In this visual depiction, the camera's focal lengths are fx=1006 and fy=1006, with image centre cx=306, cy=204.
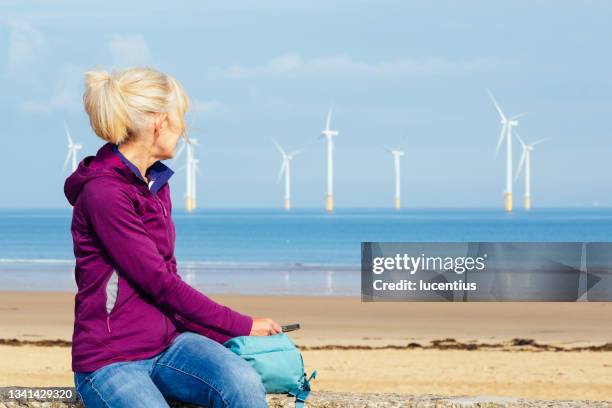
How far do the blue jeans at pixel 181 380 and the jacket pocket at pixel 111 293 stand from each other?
0.19 meters

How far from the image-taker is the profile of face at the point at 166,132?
3746mm

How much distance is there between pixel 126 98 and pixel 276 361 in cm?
120

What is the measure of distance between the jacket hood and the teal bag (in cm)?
80

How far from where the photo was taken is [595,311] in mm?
20328

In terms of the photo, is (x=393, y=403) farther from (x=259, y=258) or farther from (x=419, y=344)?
(x=259, y=258)

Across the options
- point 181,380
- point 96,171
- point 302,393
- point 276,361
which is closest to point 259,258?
point 302,393

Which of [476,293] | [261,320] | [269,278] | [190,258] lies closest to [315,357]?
[261,320]

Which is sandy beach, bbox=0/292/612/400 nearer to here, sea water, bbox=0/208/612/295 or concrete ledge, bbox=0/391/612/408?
sea water, bbox=0/208/612/295

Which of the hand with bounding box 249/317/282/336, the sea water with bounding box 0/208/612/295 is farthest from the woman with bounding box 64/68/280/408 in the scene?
the sea water with bounding box 0/208/612/295

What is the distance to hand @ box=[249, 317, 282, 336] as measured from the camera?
3.90 metres

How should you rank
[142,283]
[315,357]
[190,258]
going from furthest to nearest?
1. [190,258]
2. [315,357]
3. [142,283]

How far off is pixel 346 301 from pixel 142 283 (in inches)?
747

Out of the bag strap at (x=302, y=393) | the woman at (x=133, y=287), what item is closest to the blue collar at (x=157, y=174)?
the woman at (x=133, y=287)

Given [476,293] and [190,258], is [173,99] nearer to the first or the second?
[476,293]
